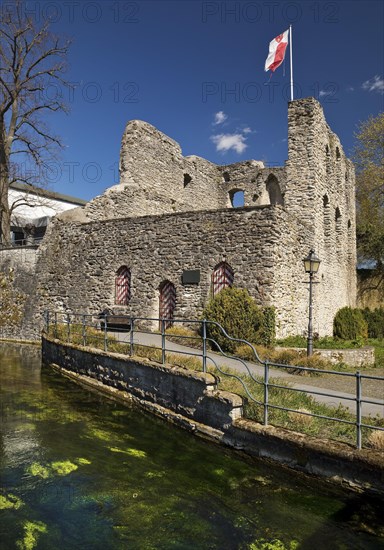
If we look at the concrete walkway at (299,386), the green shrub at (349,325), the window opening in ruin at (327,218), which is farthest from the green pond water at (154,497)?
the window opening in ruin at (327,218)

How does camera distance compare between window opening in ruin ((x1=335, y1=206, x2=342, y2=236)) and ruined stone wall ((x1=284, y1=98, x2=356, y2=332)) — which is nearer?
ruined stone wall ((x1=284, y1=98, x2=356, y2=332))

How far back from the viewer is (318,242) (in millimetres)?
19859

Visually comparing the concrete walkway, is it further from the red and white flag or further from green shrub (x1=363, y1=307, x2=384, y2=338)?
green shrub (x1=363, y1=307, x2=384, y2=338)

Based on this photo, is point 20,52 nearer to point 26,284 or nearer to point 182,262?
point 26,284

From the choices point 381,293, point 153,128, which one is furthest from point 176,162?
point 381,293

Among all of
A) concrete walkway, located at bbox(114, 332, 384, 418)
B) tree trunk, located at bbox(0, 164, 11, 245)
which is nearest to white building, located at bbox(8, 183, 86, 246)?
tree trunk, located at bbox(0, 164, 11, 245)

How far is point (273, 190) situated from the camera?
29734mm

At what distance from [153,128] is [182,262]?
31.3 feet

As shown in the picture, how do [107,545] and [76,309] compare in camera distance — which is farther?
[76,309]

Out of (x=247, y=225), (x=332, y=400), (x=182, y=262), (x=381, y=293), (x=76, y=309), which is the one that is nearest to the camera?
(x=332, y=400)

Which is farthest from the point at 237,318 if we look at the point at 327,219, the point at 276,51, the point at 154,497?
the point at 276,51

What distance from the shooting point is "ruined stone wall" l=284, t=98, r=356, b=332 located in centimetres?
1953

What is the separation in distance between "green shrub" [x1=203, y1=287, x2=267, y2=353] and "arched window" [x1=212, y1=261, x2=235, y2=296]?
Answer: 108 cm

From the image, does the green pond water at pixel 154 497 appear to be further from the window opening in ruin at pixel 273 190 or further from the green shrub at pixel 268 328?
the window opening in ruin at pixel 273 190
